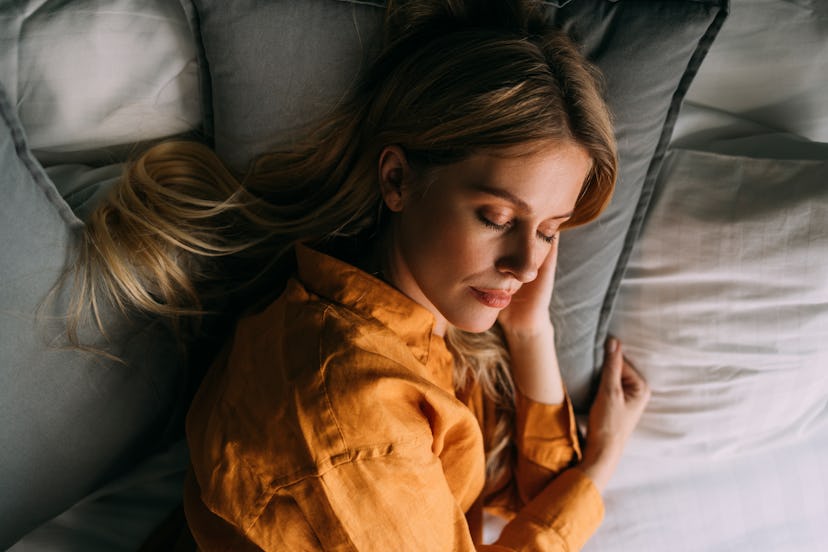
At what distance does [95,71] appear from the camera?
2.94 feet

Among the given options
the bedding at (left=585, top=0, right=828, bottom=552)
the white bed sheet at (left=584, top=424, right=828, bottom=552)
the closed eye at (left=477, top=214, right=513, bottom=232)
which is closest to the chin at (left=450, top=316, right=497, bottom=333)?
the closed eye at (left=477, top=214, right=513, bottom=232)

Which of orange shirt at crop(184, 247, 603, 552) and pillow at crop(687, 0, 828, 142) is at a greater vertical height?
pillow at crop(687, 0, 828, 142)

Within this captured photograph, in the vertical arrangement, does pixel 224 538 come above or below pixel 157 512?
above

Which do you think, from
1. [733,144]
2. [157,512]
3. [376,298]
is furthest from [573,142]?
[157,512]

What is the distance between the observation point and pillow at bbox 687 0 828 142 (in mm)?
1006

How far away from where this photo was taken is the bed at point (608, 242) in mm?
841

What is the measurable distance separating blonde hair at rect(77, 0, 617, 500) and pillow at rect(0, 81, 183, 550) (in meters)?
0.05

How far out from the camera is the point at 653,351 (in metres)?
1.12

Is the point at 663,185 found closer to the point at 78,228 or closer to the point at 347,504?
the point at 347,504

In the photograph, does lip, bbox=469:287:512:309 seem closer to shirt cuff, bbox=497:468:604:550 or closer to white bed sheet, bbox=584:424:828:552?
shirt cuff, bbox=497:468:604:550

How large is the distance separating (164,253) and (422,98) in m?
0.43

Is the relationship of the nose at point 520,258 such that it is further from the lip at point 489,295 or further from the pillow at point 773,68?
the pillow at point 773,68

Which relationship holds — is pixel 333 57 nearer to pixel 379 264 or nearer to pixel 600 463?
pixel 379 264

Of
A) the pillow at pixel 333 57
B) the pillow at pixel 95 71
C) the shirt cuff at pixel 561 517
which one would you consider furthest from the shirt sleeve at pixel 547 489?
the pillow at pixel 95 71
